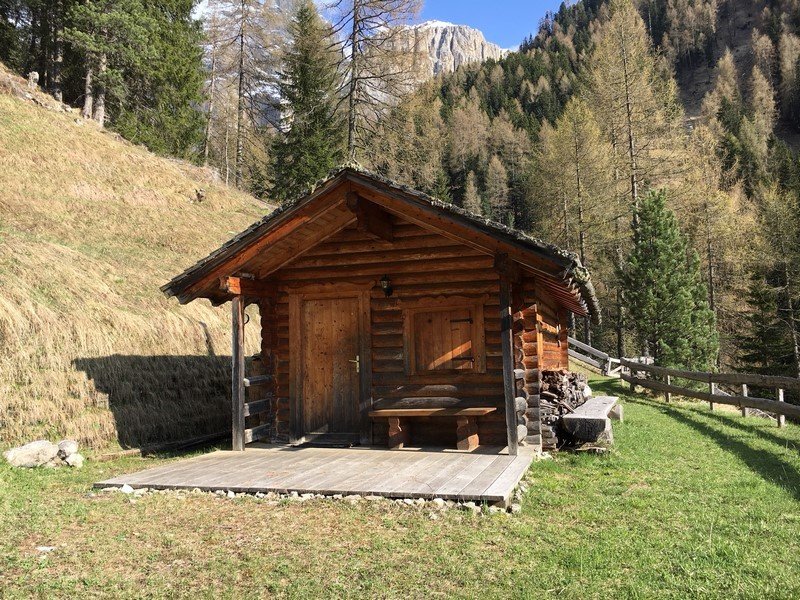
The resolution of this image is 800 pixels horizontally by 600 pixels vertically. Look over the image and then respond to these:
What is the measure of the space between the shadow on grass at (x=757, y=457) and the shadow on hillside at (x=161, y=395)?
929 centimetres

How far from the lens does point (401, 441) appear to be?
908cm

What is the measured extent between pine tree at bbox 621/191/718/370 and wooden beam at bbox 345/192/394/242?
48.9ft

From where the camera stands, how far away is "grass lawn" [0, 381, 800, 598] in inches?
157

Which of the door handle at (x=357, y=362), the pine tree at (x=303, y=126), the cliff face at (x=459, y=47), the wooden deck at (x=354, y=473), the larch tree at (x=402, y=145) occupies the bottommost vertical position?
the wooden deck at (x=354, y=473)

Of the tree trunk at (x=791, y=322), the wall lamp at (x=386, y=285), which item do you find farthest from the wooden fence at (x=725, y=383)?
the tree trunk at (x=791, y=322)

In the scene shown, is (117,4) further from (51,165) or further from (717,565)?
(717,565)

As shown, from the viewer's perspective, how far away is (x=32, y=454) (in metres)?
7.82

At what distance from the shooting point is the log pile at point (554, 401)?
9.02 m

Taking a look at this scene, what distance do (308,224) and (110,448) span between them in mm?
4831

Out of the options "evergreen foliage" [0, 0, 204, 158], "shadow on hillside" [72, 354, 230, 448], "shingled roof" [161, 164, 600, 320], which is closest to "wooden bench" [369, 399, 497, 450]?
"shingled roof" [161, 164, 600, 320]

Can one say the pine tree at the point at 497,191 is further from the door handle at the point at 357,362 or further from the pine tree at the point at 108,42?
the door handle at the point at 357,362

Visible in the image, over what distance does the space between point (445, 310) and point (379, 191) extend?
7.37 feet

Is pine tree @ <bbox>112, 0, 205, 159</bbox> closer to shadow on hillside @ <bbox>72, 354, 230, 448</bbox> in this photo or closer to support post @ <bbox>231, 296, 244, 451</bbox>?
shadow on hillside @ <bbox>72, 354, 230, 448</bbox>

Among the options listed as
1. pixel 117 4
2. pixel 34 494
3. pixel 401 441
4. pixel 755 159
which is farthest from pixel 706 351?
pixel 755 159
